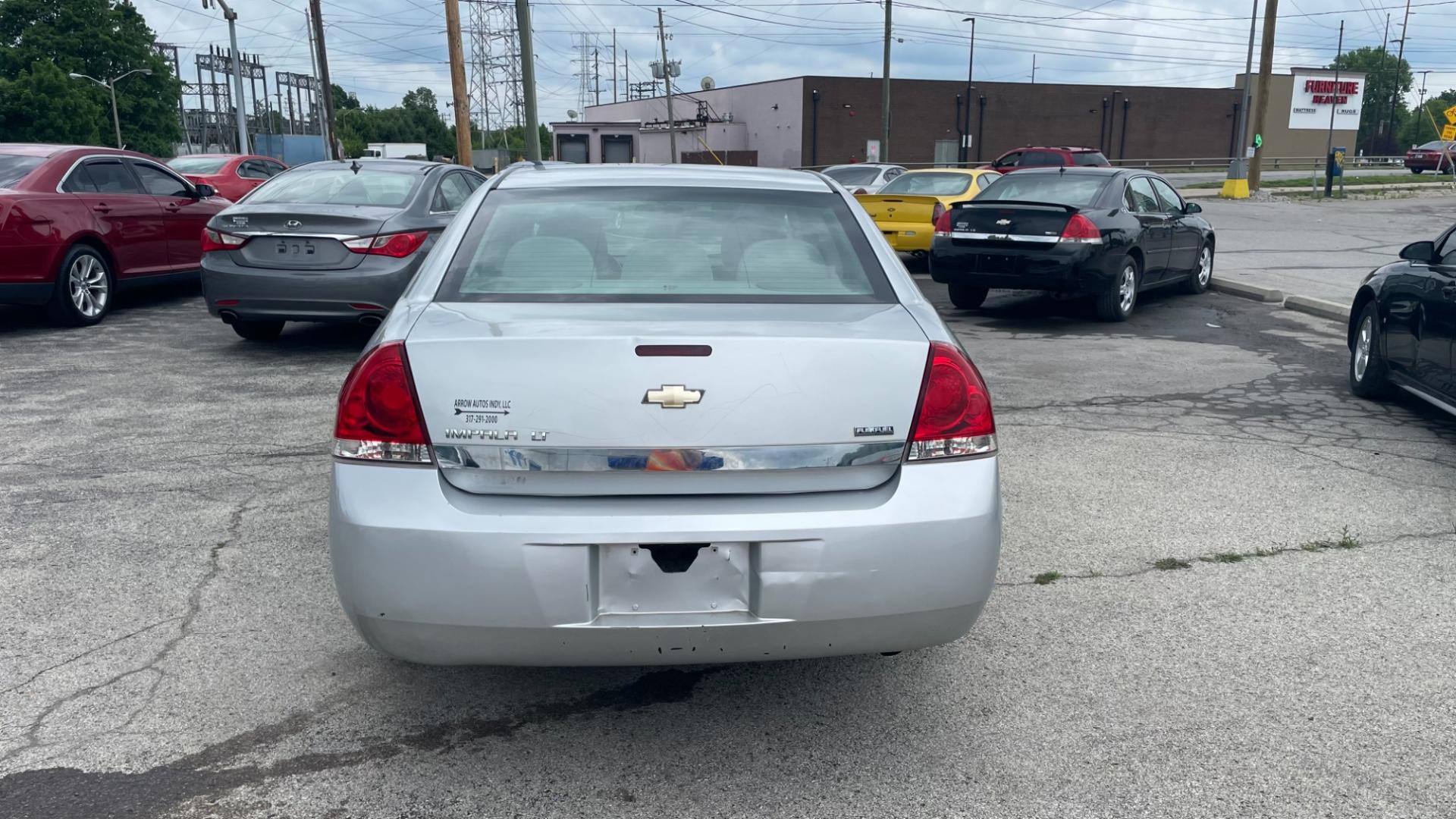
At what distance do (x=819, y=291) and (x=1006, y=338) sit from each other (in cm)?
714

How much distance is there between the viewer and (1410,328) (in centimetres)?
677

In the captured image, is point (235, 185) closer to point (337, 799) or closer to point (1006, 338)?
point (1006, 338)

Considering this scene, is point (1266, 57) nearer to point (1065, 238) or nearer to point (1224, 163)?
point (1065, 238)

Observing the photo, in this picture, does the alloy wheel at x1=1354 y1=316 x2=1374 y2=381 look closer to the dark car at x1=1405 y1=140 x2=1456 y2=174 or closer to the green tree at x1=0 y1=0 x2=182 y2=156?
the dark car at x1=1405 y1=140 x2=1456 y2=174

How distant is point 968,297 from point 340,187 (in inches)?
251

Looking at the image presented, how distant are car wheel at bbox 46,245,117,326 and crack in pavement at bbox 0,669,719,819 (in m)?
8.05

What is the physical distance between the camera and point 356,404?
114 inches

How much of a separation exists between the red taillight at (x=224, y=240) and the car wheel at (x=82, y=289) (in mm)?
2054

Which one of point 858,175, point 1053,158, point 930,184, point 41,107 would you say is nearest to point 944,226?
point 930,184

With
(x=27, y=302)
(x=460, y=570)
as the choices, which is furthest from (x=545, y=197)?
Result: (x=27, y=302)

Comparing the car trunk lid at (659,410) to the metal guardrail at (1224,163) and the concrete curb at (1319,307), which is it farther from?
the metal guardrail at (1224,163)

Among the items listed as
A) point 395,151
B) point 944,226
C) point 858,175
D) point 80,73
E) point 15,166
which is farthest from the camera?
point 395,151

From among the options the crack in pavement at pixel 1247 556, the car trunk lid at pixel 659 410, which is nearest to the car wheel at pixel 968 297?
the crack in pavement at pixel 1247 556

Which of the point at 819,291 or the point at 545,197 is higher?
the point at 545,197
